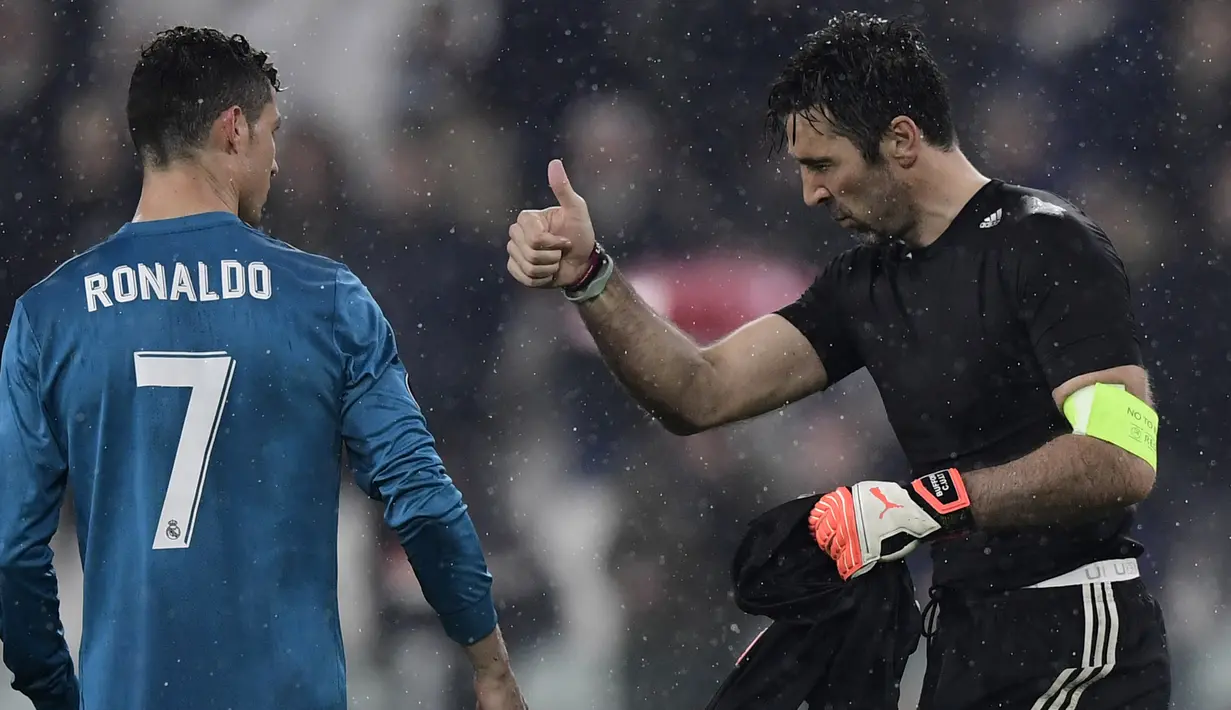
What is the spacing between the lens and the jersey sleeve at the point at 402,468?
8.25 feet

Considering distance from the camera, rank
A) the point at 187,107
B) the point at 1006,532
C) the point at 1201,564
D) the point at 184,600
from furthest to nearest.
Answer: the point at 1201,564 → the point at 1006,532 → the point at 187,107 → the point at 184,600

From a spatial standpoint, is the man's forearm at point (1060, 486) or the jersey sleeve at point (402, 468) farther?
the man's forearm at point (1060, 486)

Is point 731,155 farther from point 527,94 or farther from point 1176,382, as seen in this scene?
point 1176,382

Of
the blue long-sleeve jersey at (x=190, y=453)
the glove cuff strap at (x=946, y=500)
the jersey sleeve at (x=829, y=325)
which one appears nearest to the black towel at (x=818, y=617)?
the glove cuff strap at (x=946, y=500)

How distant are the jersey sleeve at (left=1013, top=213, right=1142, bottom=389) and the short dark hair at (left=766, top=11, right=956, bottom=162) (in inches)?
16.5

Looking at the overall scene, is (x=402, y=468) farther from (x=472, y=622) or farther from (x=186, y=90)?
(x=186, y=90)

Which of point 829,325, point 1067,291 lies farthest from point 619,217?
point 1067,291

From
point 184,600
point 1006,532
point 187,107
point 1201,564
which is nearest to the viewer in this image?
point 184,600

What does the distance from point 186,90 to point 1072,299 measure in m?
1.66

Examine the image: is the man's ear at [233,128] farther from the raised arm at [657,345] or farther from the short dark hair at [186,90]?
the raised arm at [657,345]

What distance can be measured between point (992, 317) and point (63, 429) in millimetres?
1726

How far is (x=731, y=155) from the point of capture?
577cm

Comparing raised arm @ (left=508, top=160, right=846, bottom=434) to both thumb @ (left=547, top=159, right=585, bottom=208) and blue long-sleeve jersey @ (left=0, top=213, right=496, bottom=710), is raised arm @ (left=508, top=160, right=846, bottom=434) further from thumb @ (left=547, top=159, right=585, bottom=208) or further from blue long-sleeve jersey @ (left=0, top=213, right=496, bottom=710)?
blue long-sleeve jersey @ (left=0, top=213, right=496, bottom=710)

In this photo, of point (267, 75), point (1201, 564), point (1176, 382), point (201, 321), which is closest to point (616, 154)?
point (1176, 382)
